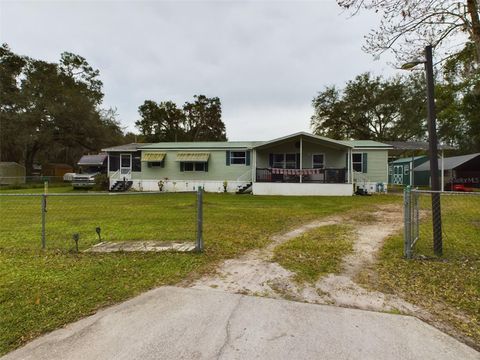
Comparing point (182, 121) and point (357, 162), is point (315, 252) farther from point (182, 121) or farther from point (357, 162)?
point (182, 121)

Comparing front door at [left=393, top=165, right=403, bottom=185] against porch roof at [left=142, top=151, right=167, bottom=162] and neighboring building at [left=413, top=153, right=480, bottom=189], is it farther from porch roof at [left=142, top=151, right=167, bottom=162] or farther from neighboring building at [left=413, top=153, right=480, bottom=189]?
porch roof at [left=142, top=151, right=167, bottom=162]

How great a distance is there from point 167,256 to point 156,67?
529 inches

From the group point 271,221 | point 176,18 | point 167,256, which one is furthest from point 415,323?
point 176,18

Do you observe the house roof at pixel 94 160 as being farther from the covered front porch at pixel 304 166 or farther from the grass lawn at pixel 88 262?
the grass lawn at pixel 88 262

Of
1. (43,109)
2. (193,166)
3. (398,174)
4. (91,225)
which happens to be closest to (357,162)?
(193,166)

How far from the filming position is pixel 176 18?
10227 mm

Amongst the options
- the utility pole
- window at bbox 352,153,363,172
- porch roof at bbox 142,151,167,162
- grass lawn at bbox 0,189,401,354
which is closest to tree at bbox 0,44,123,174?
porch roof at bbox 142,151,167,162

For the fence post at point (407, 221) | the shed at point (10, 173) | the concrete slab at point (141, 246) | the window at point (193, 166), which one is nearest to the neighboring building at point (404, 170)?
the window at point (193, 166)

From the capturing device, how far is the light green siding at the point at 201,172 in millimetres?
19469

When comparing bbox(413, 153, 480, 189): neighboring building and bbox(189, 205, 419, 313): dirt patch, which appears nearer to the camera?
bbox(189, 205, 419, 313): dirt patch

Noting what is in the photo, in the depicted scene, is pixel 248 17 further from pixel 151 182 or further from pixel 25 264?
pixel 151 182

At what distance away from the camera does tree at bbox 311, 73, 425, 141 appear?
31.4 meters

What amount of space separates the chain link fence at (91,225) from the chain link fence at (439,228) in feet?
11.5

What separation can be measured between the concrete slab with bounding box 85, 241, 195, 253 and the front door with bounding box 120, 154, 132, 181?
16.3m
